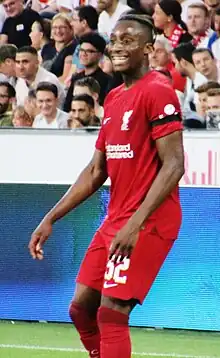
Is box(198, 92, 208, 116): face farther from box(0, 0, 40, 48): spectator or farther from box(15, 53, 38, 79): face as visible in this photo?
box(0, 0, 40, 48): spectator

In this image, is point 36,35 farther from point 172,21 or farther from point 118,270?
point 118,270

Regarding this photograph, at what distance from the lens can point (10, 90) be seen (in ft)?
32.6

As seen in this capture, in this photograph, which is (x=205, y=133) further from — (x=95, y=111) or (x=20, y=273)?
(x=20, y=273)

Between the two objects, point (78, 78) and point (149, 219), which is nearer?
point (149, 219)

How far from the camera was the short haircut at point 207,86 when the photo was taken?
29.6 feet

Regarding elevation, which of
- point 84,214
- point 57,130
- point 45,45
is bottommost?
point 84,214

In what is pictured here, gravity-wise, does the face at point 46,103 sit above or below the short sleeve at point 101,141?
below

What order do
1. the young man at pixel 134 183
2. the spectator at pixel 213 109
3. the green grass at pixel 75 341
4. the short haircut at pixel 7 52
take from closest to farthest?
the young man at pixel 134 183
the green grass at pixel 75 341
the spectator at pixel 213 109
the short haircut at pixel 7 52

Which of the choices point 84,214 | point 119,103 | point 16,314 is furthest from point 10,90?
point 119,103

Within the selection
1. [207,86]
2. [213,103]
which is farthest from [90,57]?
[213,103]

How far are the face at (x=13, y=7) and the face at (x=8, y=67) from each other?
41 centimetres

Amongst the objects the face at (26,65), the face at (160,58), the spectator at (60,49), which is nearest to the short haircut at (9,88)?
the face at (26,65)

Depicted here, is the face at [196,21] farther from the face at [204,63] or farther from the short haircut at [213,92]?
the short haircut at [213,92]

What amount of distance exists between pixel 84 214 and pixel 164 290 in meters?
0.95
